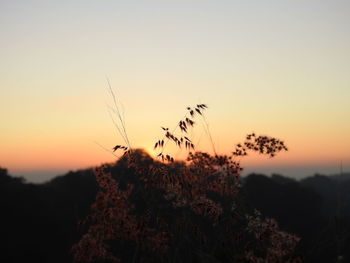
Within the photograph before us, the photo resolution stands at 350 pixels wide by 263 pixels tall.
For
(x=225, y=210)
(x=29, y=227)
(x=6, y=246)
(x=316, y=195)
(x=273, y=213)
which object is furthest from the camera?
(x=316, y=195)

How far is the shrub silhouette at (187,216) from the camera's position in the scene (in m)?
7.57

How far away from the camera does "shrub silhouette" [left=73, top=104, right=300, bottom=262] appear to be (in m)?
7.57

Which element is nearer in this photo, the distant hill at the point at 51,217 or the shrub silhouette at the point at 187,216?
the shrub silhouette at the point at 187,216

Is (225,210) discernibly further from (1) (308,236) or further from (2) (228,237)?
(1) (308,236)

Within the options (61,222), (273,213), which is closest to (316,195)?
(273,213)

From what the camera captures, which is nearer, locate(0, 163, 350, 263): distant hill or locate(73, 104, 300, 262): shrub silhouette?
locate(73, 104, 300, 262): shrub silhouette

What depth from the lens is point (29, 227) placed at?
104 ft

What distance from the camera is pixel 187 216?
7.65m

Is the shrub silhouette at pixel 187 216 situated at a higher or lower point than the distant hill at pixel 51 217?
lower

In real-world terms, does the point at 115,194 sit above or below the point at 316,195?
below

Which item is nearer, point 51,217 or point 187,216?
point 187,216

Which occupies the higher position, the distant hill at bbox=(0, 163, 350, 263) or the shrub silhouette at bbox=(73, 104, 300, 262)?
the distant hill at bbox=(0, 163, 350, 263)

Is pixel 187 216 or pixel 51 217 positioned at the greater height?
pixel 51 217

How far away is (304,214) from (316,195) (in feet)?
19.5
